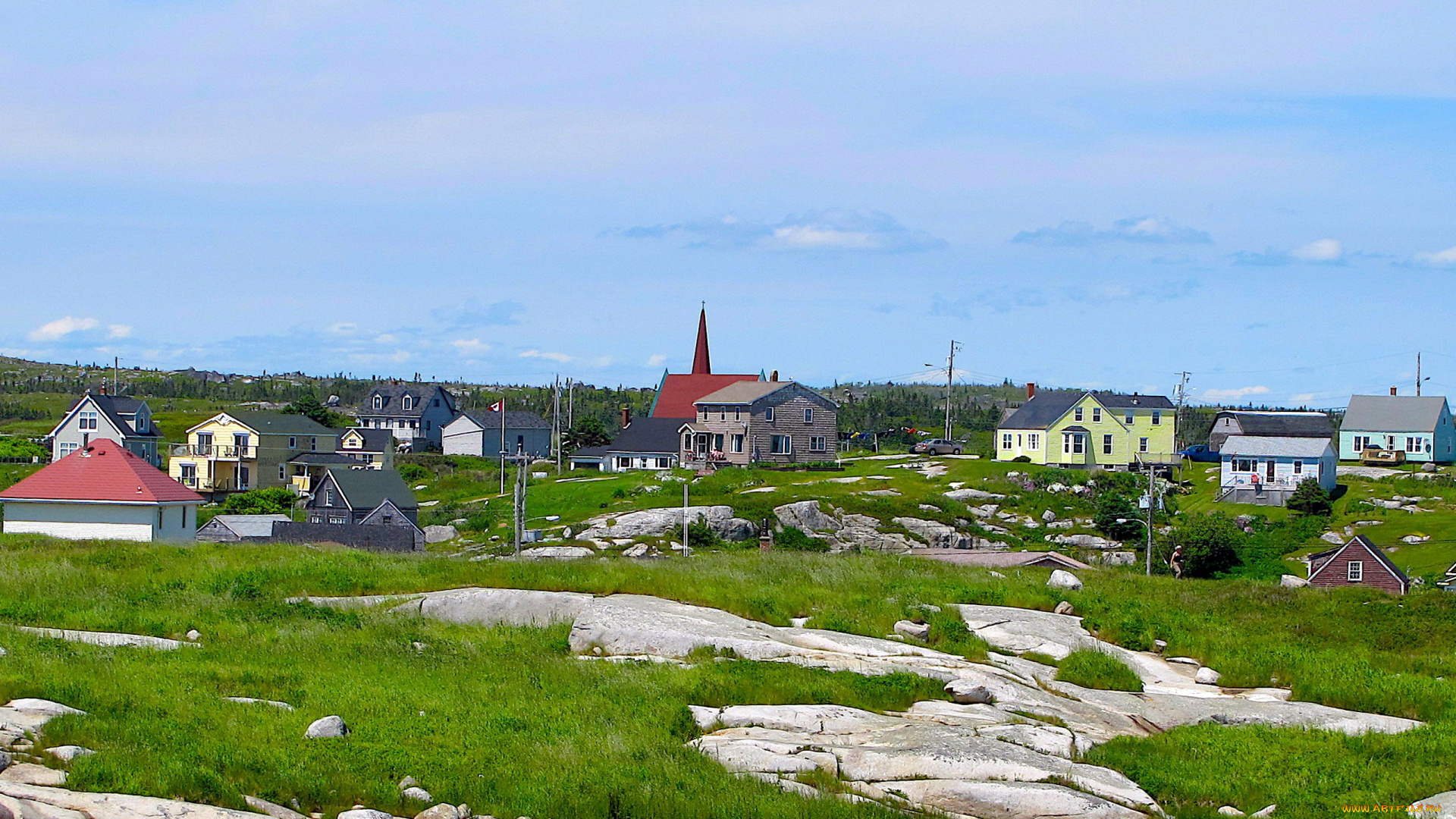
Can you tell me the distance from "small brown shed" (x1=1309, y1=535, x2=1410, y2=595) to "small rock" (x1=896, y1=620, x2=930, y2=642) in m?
31.1

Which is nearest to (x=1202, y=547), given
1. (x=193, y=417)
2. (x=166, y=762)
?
(x=166, y=762)

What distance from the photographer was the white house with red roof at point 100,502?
42300mm

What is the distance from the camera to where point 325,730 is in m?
11.7

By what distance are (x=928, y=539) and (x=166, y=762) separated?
45861 mm

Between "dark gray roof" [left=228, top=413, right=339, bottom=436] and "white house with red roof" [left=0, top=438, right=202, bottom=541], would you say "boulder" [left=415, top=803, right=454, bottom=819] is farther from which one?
"dark gray roof" [left=228, top=413, right=339, bottom=436]

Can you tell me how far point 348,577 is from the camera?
865 inches

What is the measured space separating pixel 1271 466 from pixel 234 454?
6536cm

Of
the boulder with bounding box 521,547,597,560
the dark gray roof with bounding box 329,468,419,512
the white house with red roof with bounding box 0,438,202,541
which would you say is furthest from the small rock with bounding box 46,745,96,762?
the dark gray roof with bounding box 329,468,419,512

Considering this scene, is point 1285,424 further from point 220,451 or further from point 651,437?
point 220,451

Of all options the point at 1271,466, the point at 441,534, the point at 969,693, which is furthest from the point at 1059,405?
the point at 969,693

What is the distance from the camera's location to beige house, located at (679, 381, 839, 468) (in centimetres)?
7638

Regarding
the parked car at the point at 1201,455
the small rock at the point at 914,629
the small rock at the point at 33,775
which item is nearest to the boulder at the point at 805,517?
the small rock at the point at 914,629

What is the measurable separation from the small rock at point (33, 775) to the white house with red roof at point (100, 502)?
34567mm

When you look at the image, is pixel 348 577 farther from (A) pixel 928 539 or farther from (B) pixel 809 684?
(A) pixel 928 539
